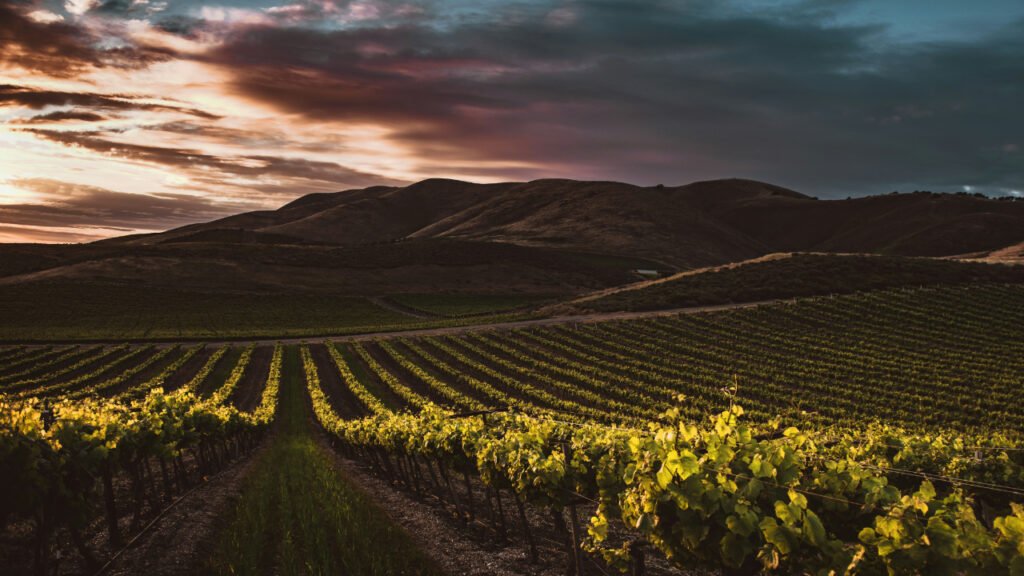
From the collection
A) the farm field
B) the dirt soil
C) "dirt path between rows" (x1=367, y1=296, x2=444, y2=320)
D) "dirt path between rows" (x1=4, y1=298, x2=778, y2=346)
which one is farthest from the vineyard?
"dirt path between rows" (x1=367, y1=296, x2=444, y2=320)

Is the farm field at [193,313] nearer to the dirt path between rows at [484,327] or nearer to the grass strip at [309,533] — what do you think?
the dirt path between rows at [484,327]

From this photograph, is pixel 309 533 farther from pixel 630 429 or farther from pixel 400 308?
pixel 400 308

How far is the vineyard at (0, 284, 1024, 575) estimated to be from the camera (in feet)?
23.6

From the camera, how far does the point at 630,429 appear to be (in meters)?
11.2

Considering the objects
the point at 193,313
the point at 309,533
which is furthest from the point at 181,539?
the point at 193,313

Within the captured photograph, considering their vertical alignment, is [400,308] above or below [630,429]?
below

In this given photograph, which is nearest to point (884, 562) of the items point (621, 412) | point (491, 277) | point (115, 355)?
point (621, 412)

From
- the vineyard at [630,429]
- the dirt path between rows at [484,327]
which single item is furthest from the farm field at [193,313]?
the vineyard at [630,429]

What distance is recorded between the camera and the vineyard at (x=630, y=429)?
283 inches

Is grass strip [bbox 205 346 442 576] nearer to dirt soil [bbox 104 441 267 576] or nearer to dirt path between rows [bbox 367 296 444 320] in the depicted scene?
dirt soil [bbox 104 441 267 576]

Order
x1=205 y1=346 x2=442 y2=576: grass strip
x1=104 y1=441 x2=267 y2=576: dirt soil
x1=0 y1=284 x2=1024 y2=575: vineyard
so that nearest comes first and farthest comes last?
x1=0 y1=284 x2=1024 y2=575: vineyard, x1=205 y1=346 x2=442 y2=576: grass strip, x1=104 y1=441 x2=267 y2=576: dirt soil

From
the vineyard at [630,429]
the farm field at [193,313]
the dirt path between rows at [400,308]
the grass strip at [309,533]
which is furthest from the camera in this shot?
the dirt path between rows at [400,308]

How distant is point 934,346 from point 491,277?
101 meters

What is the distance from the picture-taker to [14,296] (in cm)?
10081
